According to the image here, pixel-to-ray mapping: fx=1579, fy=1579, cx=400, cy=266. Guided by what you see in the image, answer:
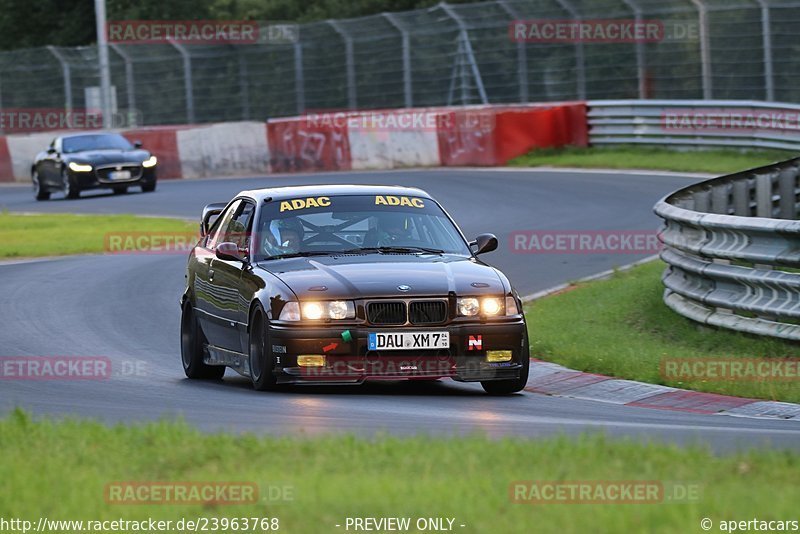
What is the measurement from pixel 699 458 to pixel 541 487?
96 cm

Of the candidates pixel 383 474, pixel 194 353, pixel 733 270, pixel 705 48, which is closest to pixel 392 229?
pixel 194 353

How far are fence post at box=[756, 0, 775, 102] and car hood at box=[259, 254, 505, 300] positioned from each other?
1927 cm

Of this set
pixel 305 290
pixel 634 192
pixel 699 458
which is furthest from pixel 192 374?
pixel 634 192

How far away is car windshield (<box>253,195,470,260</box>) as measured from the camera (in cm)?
1102

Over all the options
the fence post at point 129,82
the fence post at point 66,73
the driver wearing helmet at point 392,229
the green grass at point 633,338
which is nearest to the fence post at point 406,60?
the fence post at point 129,82

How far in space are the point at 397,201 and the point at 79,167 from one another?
23397 mm

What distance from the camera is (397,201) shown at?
11.4 metres

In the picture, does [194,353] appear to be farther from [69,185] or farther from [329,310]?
[69,185]

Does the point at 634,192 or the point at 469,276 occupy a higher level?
the point at 469,276

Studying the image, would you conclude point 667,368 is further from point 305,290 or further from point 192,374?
point 192,374

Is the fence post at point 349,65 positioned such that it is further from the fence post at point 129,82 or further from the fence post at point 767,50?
the fence post at point 767,50

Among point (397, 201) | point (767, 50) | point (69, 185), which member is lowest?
point (69, 185)

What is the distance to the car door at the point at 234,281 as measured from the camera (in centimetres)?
1089

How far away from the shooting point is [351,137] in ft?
113
